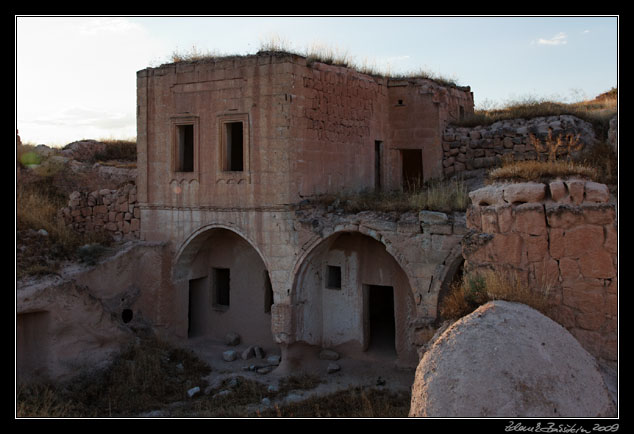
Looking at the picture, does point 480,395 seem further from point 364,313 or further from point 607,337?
point 364,313

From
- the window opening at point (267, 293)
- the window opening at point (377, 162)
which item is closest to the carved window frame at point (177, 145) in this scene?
the window opening at point (267, 293)

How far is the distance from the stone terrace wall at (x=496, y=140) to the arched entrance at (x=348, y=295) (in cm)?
391

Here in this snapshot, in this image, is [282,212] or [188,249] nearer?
[282,212]

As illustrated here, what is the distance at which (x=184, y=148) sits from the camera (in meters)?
14.9

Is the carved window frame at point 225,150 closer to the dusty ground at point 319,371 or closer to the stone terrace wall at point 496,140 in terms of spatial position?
the dusty ground at point 319,371

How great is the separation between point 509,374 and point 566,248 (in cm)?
186

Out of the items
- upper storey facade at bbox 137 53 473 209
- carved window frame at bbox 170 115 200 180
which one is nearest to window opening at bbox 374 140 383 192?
upper storey facade at bbox 137 53 473 209

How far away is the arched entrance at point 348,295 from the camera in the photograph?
12.8m

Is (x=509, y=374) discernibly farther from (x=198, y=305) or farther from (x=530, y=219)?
(x=198, y=305)

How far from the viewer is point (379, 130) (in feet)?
50.6

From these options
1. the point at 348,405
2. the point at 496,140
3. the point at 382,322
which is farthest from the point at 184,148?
the point at 496,140

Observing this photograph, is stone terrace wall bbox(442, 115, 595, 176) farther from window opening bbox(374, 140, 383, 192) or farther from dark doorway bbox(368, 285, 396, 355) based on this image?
dark doorway bbox(368, 285, 396, 355)

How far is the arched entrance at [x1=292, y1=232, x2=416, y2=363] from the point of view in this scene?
1283 centimetres

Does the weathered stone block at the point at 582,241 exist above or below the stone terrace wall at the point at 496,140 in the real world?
below
